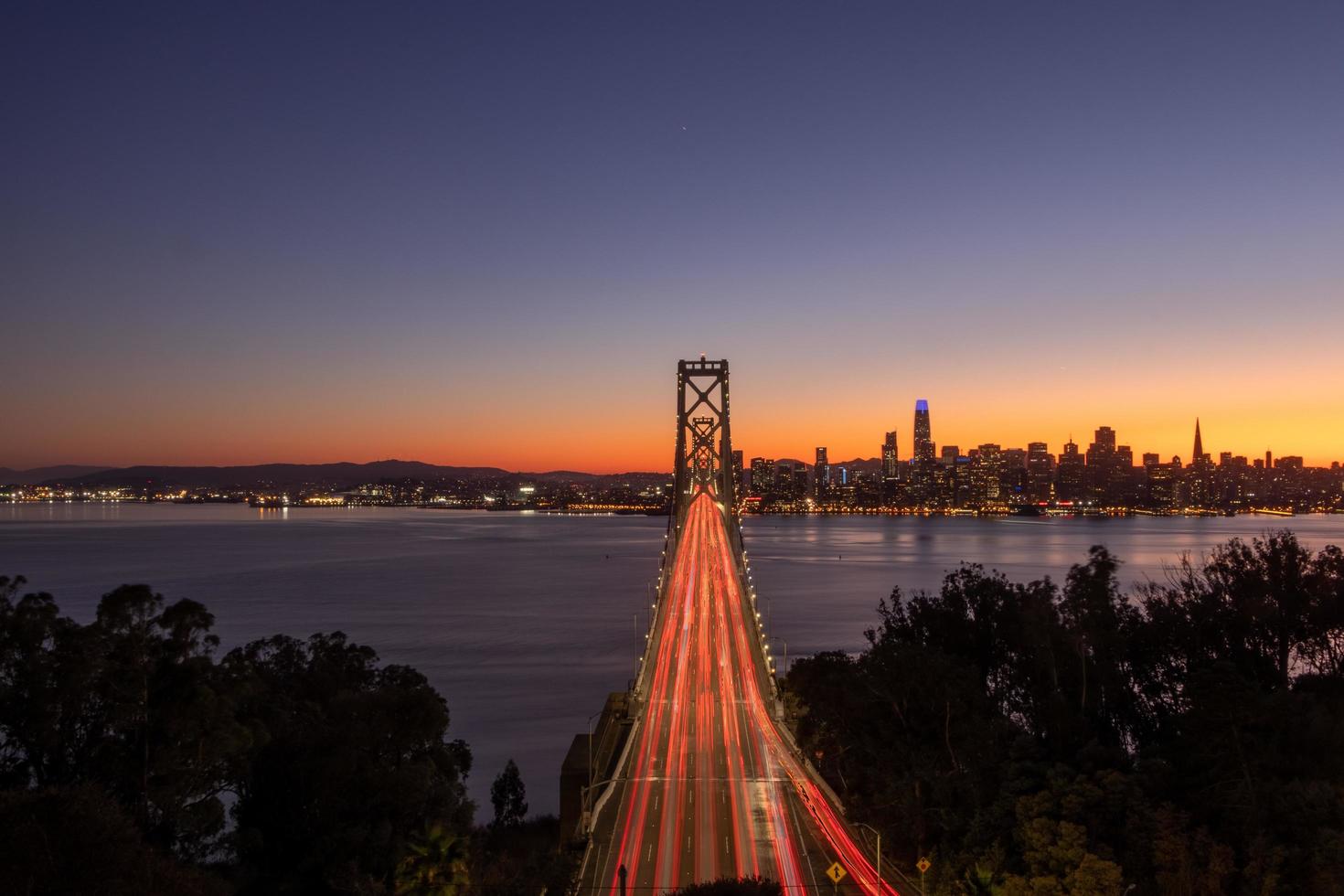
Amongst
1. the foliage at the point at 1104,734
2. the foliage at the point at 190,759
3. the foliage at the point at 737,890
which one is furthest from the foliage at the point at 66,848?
the foliage at the point at 1104,734

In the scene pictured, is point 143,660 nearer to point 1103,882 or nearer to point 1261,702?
point 1103,882

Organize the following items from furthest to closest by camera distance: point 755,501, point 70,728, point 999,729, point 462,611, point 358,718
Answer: point 755,501, point 462,611, point 999,729, point 358,718, point 70,728

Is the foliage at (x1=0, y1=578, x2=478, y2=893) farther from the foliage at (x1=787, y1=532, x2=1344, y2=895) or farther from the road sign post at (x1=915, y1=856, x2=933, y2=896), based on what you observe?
the foliage at (x1=787, y1=532, x2=1344, y2=895)

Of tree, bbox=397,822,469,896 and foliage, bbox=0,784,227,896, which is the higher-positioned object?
foliage, bbox=0,784,227,896

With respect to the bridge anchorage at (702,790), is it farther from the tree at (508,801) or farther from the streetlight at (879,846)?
the tree at (508,801)

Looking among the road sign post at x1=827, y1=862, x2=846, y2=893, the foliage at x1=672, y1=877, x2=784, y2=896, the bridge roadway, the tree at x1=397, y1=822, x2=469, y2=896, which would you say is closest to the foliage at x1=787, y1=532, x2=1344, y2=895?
the bridge roadway

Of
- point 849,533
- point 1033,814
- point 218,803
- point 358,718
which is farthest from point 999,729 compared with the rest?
point 849,533

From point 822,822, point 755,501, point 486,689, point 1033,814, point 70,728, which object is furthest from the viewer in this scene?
point 755,501
